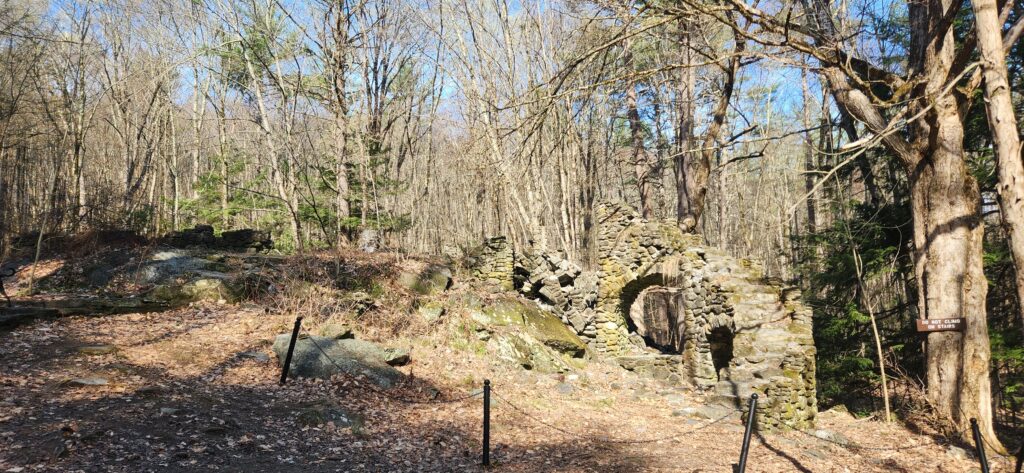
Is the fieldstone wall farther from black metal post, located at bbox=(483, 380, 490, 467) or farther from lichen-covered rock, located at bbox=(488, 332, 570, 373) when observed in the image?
black metal post, located at bbox=(483, 380, 490, 467)

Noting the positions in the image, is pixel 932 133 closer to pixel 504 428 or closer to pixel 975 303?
A: pixel 975 303

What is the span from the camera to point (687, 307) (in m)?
11.5

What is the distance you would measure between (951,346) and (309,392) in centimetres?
922

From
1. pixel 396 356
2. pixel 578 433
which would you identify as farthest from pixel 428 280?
pixel 578 433

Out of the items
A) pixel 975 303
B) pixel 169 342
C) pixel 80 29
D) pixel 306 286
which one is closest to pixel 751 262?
pixel 975 303

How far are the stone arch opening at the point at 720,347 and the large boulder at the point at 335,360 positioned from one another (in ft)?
20.2

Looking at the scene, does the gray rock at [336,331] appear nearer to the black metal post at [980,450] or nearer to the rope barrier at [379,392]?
the rope barrier at [379,392]

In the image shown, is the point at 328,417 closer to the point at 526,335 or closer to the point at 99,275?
the point at 526,335

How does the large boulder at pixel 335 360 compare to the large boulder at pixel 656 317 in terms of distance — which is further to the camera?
the large boulder at pixel 656 317

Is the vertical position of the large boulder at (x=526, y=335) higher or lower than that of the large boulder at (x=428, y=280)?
lower

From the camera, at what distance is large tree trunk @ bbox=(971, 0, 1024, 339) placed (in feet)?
14.8

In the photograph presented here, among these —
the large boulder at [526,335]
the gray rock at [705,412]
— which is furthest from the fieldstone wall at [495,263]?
the gray rock at [705,412]

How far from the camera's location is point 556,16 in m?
Result: 18.0

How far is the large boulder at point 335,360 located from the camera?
7.56 meters
